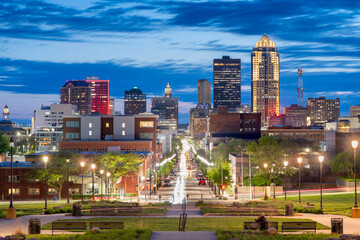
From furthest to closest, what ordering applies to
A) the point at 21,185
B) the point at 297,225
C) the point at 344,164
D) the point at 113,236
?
the point at 344,164 < the point at 21,185 < the point at 297,225 < the point at 113,236

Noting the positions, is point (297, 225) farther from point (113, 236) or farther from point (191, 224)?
point (113, 236)

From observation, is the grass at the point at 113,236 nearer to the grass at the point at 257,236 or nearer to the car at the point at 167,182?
the grass at the point at 257,236

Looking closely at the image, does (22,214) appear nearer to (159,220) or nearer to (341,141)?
(159,220)

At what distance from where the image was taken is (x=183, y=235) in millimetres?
29828

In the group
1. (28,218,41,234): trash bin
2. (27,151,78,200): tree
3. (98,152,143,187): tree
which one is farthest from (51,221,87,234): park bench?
(98,152,143,187): tree

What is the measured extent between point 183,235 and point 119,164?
71.8 metres

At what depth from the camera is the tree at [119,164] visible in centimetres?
9731

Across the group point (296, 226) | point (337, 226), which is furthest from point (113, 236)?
point (337, 226)

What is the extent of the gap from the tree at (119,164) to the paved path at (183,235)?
218 ft

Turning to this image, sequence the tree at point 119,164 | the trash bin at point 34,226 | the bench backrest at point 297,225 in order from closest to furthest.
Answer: the trash bin at point 34,226
the bench backrest at point 297,225
the tree at point 119,164

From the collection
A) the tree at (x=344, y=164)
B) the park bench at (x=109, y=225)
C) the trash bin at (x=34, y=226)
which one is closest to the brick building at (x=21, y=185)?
the tree at (x=344, y=164)

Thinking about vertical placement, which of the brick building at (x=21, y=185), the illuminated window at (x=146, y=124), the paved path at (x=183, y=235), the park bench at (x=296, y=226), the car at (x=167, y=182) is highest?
the illuminated window at (x=146, y=124)

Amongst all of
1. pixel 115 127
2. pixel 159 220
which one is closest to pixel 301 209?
pixel 159 220

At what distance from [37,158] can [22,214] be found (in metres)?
74.8
